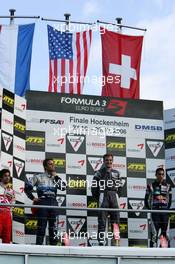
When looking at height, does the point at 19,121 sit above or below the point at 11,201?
above

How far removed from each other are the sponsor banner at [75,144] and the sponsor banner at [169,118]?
1.98m

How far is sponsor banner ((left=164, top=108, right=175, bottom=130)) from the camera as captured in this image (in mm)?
17297

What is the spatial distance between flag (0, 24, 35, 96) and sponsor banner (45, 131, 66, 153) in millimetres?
2059

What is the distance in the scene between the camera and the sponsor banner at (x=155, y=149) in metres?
17.1

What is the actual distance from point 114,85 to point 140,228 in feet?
12.3

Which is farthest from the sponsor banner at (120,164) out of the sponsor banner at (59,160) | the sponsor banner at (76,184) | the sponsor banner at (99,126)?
the sponsor banner at (59,160)

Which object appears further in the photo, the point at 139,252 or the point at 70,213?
the point at 70,213

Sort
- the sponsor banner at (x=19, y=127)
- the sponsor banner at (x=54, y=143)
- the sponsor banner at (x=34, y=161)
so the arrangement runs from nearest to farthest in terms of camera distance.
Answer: the sponsor banner at (x=19, y=127) → the sponsor banner at (x=34, y=161) → the sponsor banner at (x=54, y=143)

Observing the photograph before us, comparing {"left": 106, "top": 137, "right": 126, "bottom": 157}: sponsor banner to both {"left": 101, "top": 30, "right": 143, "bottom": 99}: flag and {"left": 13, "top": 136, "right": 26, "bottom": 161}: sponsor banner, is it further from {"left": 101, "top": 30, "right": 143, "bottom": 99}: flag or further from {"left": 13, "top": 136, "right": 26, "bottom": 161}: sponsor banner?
{"left": 13, "top": 136, "right": 26, "bottom": 161}: sponsor banner

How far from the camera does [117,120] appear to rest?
17.1m

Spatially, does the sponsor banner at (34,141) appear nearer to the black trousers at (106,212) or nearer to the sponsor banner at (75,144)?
the sponsor banner at (75,144)

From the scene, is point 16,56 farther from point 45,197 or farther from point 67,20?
point 45,197

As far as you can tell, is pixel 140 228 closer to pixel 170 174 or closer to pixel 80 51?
pixel 170 174

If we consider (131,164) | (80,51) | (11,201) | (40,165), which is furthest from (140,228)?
(80,51)
